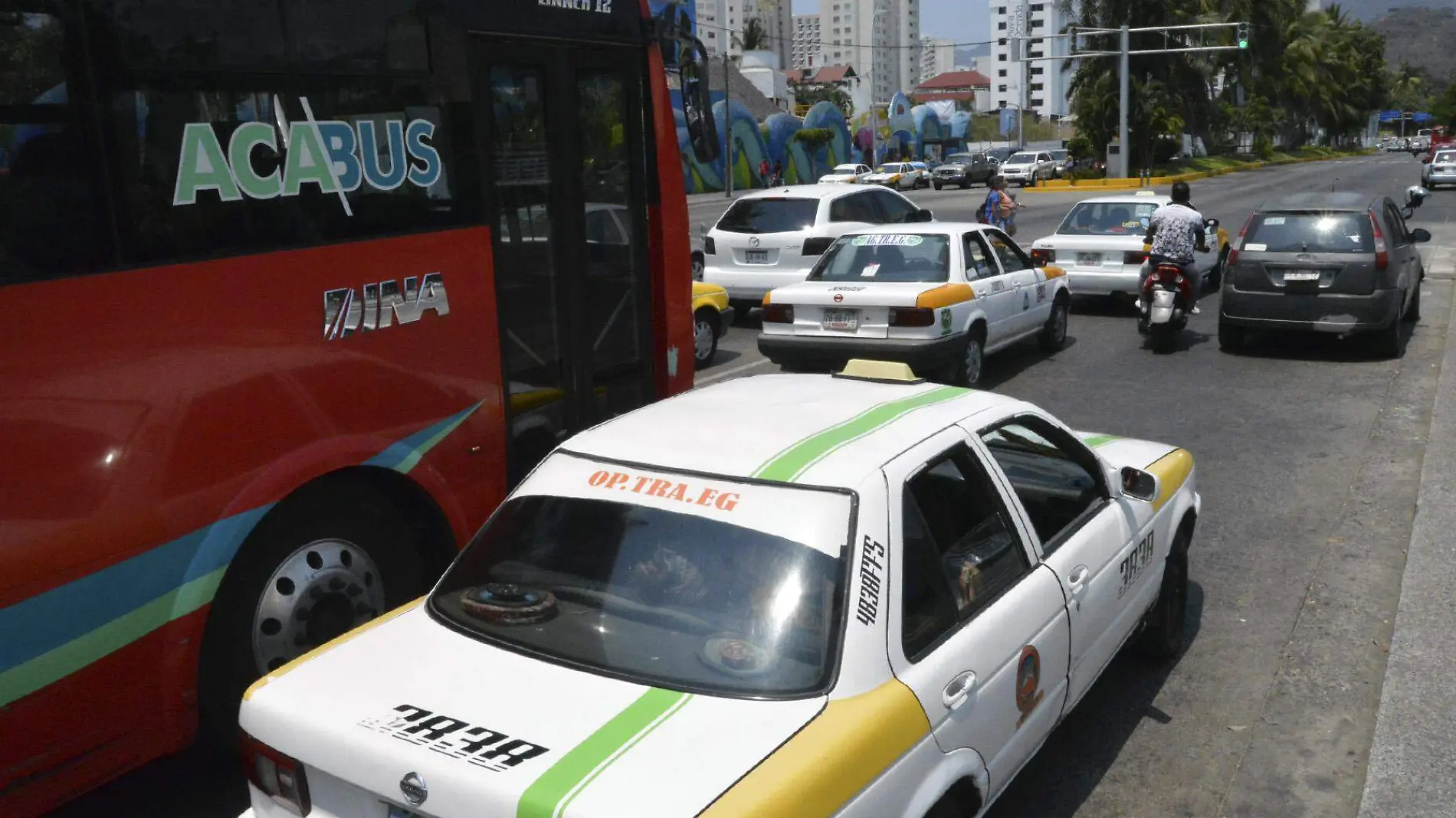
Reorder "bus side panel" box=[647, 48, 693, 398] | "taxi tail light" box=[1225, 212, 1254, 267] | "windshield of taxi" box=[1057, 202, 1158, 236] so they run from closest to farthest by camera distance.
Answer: "bus side panel" box=[647, 48, 693, 398]
"taxi tail light" box=[1225, 212, 1254, 267]
"windshield of taxi" box=[1057, 202, 1158, 236]

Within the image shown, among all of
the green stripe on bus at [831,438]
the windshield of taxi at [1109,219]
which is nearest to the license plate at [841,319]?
the windshield of taxi at [1109,219]

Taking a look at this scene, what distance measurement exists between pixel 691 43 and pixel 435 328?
2.91 metres

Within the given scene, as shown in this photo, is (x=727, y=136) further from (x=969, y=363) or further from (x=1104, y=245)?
(x=969, y=363)

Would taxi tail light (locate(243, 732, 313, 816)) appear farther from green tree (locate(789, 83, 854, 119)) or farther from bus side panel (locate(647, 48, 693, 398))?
green tree (locate(789, 83, 854, 119))

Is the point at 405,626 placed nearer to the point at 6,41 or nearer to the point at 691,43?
the point at 6,41

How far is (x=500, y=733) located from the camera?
115 inches

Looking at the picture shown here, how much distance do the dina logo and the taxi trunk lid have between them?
6.58 feet

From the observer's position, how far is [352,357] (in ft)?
16.3

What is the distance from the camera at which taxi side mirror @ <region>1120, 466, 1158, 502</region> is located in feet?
15.6

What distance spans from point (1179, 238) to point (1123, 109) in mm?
38204

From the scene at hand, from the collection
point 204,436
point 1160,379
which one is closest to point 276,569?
point 204,436

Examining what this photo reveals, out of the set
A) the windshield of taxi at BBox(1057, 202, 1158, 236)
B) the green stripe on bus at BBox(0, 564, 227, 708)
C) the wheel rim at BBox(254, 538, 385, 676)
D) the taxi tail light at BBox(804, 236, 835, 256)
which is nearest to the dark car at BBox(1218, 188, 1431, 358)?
the windshield of taxi at BBox(1057, 202, 1158, 236)

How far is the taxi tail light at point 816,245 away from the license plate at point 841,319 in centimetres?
369

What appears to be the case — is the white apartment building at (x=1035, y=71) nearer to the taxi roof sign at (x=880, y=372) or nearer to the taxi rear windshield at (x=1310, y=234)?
the taxi rear windshield at (x=1310, y=234)
